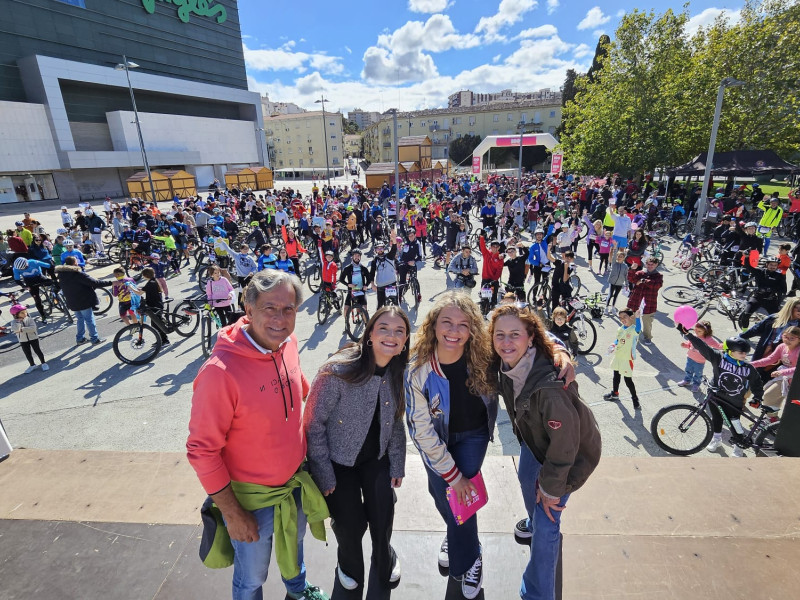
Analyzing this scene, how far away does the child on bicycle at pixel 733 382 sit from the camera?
175 inches

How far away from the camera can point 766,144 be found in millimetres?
21906

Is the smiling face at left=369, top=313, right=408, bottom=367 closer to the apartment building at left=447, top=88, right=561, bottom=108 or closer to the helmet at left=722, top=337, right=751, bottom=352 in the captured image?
the helmet at left=722, top=337, right=751, bottom=352

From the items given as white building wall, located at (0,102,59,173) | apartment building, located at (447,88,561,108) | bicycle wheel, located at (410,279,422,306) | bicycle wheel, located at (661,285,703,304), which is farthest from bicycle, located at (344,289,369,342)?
apartment building, located at (447,88,561,108)

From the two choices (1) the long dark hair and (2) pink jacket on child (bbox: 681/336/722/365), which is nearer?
(1) the long dark hair

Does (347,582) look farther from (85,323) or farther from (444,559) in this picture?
(85,323)

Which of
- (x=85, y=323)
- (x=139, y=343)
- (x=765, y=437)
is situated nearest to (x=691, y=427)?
(x=765, y=437)

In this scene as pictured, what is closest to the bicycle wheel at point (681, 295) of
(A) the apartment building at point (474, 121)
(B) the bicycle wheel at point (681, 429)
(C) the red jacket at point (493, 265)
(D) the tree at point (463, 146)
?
(C) the red jacket at point (493, 265)

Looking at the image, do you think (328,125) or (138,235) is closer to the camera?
(138,235)

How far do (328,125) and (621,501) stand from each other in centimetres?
9209

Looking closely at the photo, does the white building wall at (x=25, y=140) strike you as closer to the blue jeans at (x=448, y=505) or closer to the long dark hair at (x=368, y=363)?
the long dark hair at (x=368, y=363)

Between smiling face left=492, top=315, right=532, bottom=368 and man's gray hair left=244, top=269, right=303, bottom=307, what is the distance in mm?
1134

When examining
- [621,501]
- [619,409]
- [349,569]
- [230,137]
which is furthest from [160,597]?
[230,137]

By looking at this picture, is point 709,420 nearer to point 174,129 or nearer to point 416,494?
point 416,494

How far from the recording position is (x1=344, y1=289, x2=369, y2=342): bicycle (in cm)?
852
